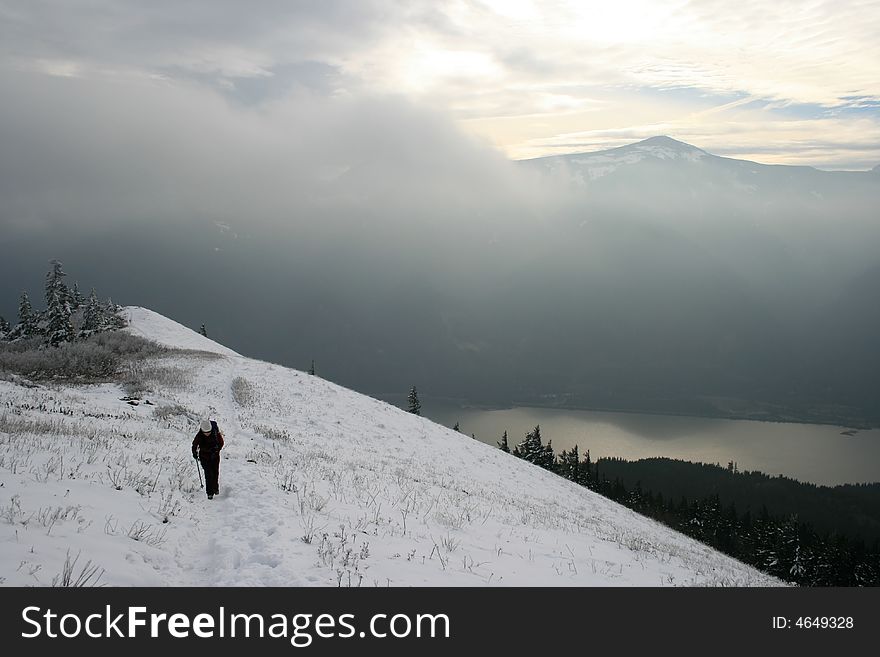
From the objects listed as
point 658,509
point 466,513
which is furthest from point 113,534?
point 658,509

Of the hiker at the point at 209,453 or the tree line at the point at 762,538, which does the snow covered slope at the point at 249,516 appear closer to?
the hiker at the point at 209,453

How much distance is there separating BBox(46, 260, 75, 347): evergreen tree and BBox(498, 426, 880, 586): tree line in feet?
192

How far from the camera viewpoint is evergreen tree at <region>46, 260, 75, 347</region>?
4781 centimetres

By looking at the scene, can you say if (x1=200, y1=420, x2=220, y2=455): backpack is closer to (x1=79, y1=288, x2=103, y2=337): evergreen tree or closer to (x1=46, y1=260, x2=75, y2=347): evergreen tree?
(x1=46, y1=260, x2=75, y2=347): evergreen tree

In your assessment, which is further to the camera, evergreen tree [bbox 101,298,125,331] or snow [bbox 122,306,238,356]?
evergreen tree [bbox 101,298,125,331]

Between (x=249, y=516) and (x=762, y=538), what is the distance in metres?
74.5

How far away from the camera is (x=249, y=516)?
948 centimetres

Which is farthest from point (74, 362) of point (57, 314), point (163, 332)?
point (163, 332)

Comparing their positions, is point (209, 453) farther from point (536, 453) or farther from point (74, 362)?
point (536, 453)

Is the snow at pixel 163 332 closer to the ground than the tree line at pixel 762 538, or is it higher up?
higher up

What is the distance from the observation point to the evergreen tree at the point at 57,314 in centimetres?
4781

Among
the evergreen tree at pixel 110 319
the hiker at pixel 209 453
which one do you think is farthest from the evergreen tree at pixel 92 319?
the hiker at pixel 209 453

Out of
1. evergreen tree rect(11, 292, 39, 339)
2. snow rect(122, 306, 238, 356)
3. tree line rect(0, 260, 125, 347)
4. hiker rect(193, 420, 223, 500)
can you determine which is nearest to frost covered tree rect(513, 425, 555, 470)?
snow rect(122, 306, 238, 356)

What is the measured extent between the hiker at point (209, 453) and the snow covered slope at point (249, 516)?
0.36 meters
